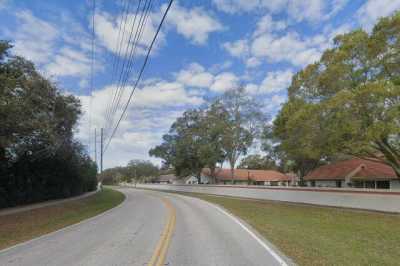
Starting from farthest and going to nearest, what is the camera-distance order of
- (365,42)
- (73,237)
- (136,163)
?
(136,163), (365,42), (73,237)

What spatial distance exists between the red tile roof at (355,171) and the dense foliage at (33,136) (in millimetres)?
28539

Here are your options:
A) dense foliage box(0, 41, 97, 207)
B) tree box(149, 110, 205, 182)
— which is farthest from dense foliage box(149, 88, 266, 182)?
dense foliage box(0, 41, 97, 207)

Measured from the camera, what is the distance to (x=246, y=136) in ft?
141

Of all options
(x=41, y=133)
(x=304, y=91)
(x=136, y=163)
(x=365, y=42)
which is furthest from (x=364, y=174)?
(x=136, y=163)

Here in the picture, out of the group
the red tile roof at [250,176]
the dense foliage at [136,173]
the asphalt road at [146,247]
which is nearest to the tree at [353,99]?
the asphalt road at [146,247]

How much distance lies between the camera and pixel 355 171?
36.8 metres

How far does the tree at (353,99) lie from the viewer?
16.6m

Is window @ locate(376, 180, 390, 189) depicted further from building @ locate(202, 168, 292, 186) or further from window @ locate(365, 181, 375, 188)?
building @ locate(202, 168, 292, 186)

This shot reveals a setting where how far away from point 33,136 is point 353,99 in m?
18.5

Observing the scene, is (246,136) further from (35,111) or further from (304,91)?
(35,111)

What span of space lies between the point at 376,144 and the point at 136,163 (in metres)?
106

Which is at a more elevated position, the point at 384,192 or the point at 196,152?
the point at 196,152

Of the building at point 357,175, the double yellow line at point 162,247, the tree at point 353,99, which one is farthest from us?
the building at point 357,175

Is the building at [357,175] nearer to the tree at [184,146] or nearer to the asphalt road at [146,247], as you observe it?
the tree at [184,146]
